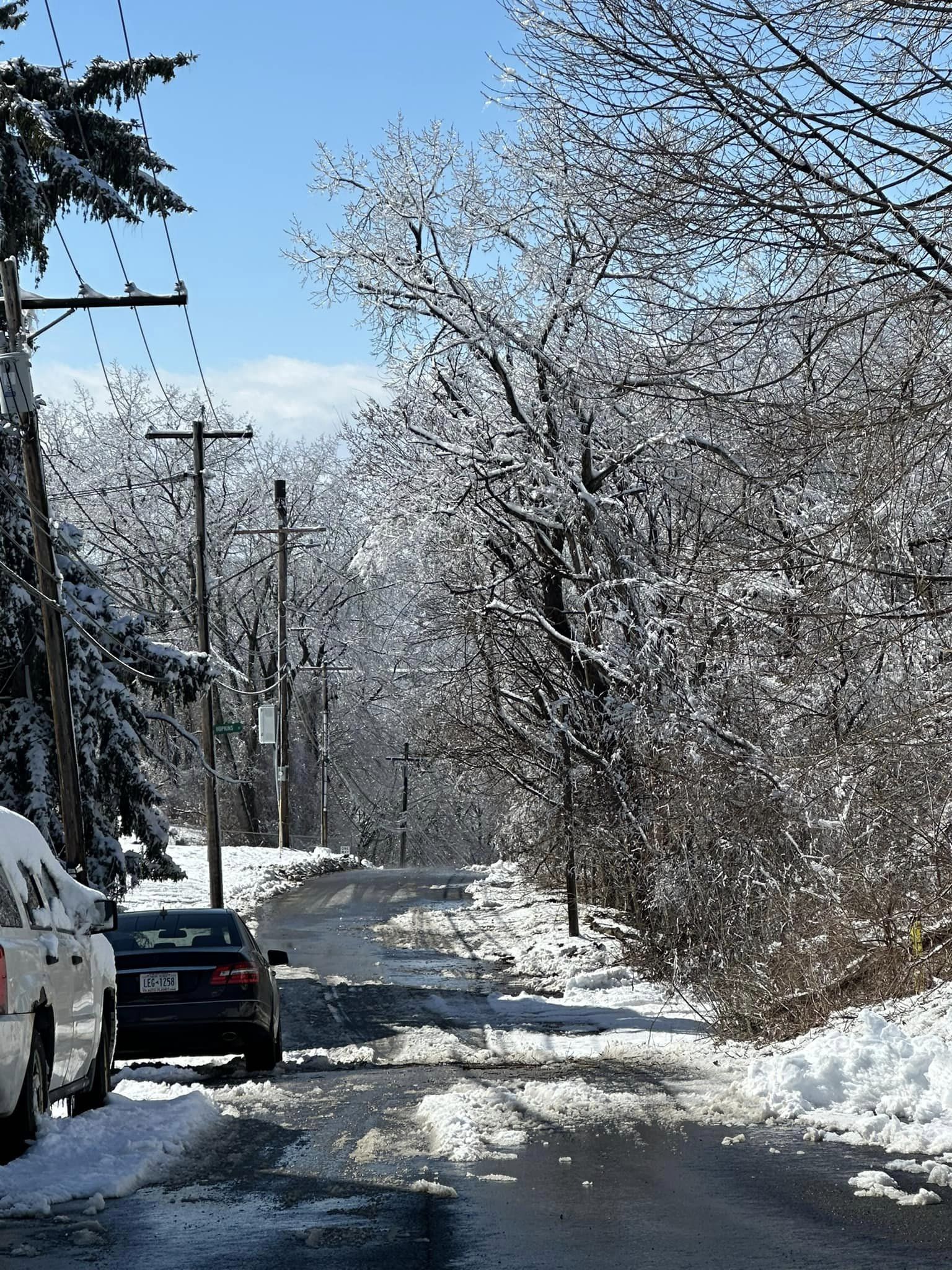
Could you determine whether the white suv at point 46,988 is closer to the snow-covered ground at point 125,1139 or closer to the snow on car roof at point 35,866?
the snow on car roof at point 35,866

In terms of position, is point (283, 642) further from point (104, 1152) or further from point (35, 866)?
point (104, 1152)

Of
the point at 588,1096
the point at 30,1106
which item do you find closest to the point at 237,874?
the point at 588,1096

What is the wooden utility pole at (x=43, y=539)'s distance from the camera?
58.9 feet

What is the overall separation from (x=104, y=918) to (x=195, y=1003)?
8.07 feet

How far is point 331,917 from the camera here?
102ft

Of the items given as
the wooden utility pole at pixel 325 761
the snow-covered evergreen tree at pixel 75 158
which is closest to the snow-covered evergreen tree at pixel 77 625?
the snow-covered evergreen tree at pixel 75 158

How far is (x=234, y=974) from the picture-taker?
13.1 meters

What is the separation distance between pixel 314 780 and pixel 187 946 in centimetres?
5914

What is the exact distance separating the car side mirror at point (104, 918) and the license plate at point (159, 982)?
2.15m

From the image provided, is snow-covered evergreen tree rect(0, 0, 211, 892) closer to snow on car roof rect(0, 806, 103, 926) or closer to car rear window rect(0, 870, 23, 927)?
snow on car roof rect(0, 806, 103, 926)

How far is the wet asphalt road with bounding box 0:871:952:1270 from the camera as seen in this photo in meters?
5.88

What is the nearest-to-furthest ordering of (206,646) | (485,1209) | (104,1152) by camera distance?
1. (485,1209)
2. (104,1152)
3. (206,646)

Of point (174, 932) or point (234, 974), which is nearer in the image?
point (234, 974)

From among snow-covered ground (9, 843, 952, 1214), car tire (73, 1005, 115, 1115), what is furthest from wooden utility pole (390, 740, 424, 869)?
car tire (73, 1005, 115, 1115)
